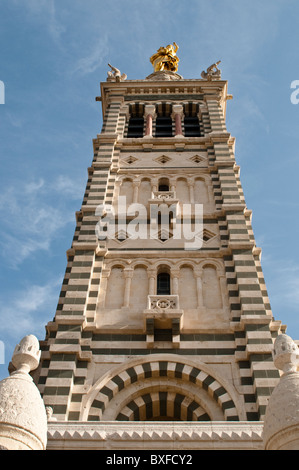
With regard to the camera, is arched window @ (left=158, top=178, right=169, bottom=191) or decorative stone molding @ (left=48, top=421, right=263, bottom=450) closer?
decorative stone molding @ (left=48, top=421, right=263, bottom=450)

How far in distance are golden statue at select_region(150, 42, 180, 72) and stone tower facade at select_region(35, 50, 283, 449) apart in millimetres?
13656

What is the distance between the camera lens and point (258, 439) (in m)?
10.5

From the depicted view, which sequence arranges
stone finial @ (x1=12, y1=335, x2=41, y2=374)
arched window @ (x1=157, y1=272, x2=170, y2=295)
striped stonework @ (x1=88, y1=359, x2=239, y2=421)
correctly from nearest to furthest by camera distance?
1. stone finial @ (x1=12, y1=335, x2=41, y2=374)
2. striped stonework @ (x1=88, y1=359, x2=239, y2=421)
3. arched window @ (x1=157, y1=272, x2=170, y2=295)

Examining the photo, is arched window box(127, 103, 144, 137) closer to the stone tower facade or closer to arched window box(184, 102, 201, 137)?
arched window box(184, 102, 201, 137)

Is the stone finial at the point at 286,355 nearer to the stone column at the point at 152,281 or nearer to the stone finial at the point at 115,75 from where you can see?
the stone column at the point at 152,281

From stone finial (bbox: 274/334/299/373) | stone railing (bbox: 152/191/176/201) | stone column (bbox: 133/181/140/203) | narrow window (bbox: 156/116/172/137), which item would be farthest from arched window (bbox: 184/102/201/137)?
stone finial (bbox: 274/334/299/373)

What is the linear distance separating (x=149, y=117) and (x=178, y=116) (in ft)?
4.42

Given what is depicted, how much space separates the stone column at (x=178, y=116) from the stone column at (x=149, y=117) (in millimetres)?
998

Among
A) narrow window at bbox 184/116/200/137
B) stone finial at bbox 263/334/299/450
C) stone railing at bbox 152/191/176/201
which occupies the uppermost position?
narrow window at bbox 184/116/200/137

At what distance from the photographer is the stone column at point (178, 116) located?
2412 cm

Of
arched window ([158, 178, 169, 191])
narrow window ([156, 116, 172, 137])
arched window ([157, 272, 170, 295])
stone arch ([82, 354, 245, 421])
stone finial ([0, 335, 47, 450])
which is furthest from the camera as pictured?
narrow window ([156, 116, 172, 137])

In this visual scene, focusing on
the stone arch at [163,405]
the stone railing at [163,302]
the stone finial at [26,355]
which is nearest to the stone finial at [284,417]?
the stone finial at [26,355]

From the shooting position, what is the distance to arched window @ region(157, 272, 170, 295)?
16094mm

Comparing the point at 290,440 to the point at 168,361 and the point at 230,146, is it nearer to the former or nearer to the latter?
the point at 168,361
